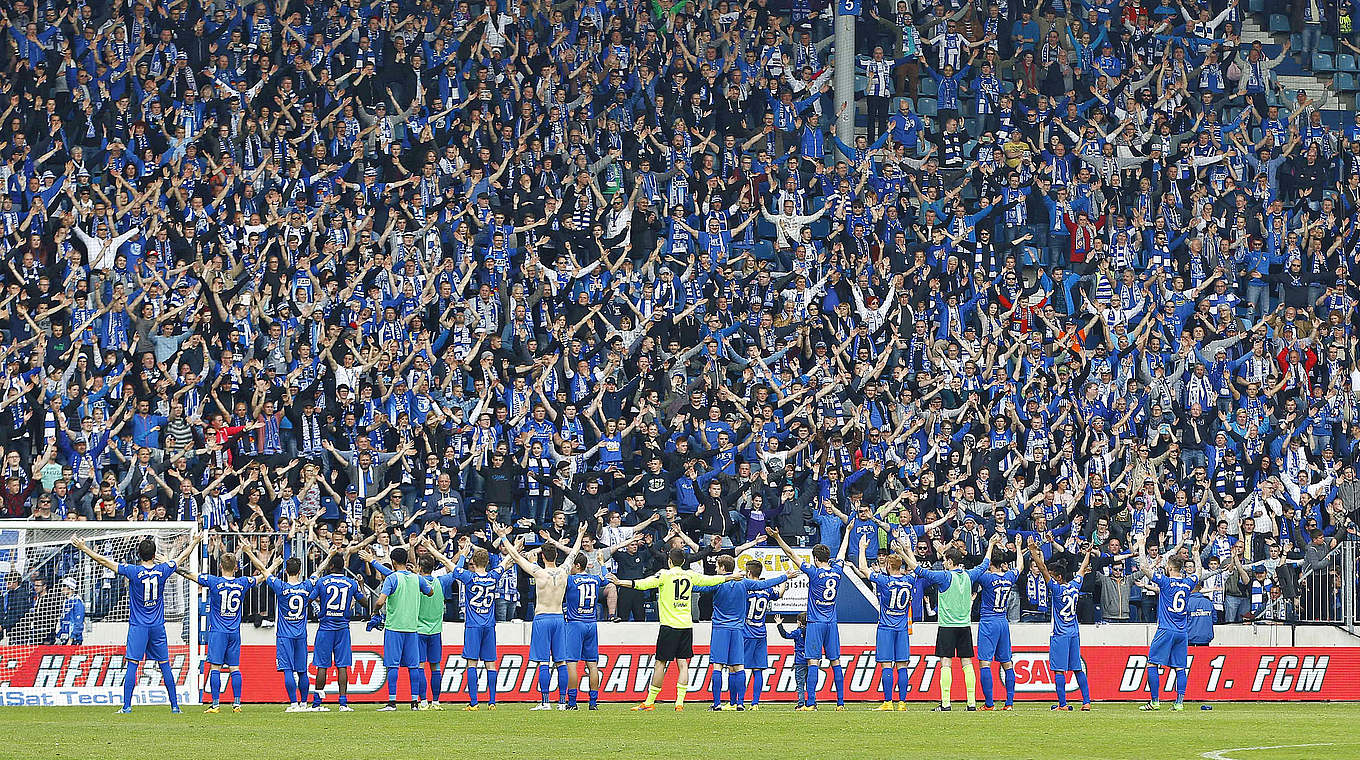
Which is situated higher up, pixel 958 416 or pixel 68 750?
pixel 958 416

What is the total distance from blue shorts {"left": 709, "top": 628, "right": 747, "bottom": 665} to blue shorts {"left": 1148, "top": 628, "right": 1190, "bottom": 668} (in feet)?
13.6

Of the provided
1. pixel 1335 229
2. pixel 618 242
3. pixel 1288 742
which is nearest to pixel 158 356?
pixel 618 242

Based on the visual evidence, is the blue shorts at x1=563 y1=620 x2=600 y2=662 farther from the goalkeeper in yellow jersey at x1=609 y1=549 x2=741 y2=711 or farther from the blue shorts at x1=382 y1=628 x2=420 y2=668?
the blue shorts at x1=382 y1=628 x2=420 y2=668

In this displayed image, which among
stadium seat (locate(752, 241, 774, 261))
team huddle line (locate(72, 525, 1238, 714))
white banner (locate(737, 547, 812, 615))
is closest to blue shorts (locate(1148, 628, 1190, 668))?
team huddle line (locate(72, 525, 1238, 714))

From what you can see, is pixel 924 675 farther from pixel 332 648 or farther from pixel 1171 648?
pixel 332 648

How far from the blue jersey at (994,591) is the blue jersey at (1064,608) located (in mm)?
639

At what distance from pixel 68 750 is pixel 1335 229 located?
71.5ft

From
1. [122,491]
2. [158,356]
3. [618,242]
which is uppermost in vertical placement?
[618,242]

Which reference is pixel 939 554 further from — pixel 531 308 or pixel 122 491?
pixel 122 491

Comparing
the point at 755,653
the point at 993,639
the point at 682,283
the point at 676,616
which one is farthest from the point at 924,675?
the point at 682,283

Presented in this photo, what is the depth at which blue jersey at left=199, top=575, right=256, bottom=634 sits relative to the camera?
Answer: 62.6 ft

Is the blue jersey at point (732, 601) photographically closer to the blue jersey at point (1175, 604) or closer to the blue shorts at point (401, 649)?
the blue shorts at point (401, 649)

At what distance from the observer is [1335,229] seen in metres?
30.6

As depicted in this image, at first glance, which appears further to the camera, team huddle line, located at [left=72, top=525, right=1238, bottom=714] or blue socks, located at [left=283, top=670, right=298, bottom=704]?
blue socks, located at [left=283, top=670, right=298, bottom=704]
